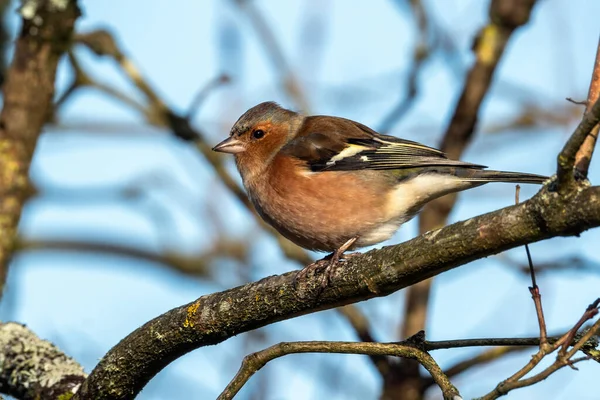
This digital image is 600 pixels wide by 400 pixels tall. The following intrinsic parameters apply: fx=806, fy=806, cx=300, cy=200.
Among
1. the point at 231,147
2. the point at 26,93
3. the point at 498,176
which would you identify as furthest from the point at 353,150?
the point at 26,93

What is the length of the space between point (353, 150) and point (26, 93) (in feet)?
8.34

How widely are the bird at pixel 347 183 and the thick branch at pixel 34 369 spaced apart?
1769 mm

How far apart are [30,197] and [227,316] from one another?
525 cm

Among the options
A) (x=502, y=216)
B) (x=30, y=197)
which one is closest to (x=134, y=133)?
(x=30, y=197)

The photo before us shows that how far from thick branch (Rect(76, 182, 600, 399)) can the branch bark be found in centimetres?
228

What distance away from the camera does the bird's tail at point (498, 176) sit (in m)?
4.58

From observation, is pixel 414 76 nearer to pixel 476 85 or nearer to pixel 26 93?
pixel 476 85

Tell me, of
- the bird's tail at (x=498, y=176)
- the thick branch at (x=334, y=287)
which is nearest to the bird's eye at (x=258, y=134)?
the bird's tail at (x=498, y=176)

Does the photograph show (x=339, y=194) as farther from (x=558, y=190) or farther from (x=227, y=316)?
(x=558, y=190)

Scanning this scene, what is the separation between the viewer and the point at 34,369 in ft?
15.6

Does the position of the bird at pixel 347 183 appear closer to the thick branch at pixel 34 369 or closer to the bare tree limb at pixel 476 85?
the bare tree limb at pixel 476 85

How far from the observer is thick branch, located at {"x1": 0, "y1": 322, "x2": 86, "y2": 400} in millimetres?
4613

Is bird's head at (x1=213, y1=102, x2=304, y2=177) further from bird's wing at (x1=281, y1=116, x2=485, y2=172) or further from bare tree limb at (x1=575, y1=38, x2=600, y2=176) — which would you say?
bare tree limb at (x1=575, y1=38, x2=600, y2=176)

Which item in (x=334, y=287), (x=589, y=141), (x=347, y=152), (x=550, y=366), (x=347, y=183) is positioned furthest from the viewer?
(x=347, y=152)
